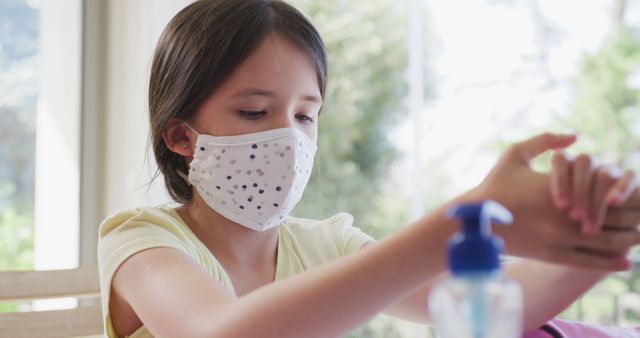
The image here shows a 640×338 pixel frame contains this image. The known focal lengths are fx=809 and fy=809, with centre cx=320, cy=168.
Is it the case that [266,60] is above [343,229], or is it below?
above

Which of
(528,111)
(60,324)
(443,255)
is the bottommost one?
(60,324)

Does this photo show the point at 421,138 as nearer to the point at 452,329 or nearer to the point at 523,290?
the point at 523,290

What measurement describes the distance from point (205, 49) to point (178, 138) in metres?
0.15

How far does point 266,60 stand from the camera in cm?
107

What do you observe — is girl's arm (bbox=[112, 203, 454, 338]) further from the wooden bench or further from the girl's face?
the wooden bench

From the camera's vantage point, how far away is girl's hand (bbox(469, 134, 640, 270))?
580 millimetres

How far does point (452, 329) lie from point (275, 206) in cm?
65

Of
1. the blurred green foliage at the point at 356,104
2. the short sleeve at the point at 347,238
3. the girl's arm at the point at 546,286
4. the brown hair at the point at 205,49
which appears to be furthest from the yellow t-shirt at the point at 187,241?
the blurred green foliage at the point at 356,104

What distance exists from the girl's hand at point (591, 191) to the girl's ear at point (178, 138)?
2.15 feet


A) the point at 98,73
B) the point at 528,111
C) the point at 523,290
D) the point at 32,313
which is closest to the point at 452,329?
the point at 523,290

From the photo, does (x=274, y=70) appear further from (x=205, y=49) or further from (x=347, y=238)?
(x=347, y=238)

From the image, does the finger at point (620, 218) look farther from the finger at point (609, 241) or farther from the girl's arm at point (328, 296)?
the girl's arm at point (328, 296)

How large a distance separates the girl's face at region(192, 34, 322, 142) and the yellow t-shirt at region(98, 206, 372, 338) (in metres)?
0.15

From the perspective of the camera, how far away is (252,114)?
106 cm
